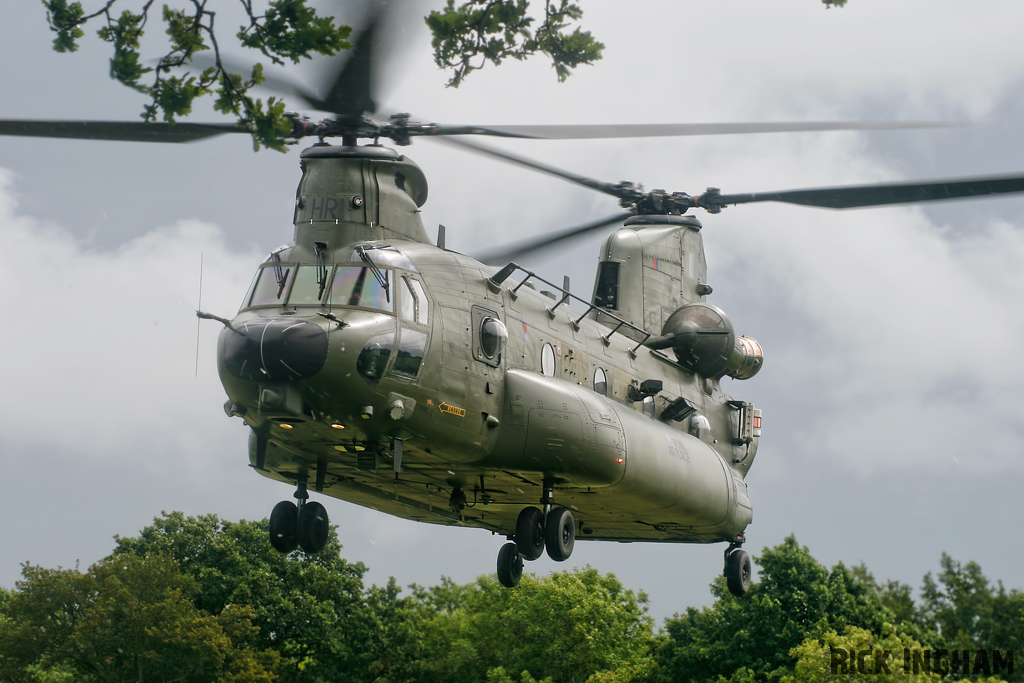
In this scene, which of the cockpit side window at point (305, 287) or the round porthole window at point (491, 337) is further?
the round porthole window at point (491, 337)

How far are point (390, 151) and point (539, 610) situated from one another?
41142 mm

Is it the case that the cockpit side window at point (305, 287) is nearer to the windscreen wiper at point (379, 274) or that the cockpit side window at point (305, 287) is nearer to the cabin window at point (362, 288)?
the cabin window at point (362, 288)

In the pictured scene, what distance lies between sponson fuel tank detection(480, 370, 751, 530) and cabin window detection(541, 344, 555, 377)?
1.23 ft

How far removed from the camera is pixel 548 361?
725 inches

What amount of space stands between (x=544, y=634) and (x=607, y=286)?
33.0 metres

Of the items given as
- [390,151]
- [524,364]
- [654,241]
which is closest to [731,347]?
[654,241]

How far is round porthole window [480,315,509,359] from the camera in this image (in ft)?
54.7

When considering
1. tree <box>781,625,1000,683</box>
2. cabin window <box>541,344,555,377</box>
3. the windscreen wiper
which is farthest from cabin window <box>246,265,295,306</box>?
tree <box>781,625,1000,683</box>

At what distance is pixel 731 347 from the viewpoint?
2427cm

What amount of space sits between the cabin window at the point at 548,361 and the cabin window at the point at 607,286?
6.40 meters

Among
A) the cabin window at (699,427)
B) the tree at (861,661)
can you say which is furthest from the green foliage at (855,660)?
the cabin window at (699,427)

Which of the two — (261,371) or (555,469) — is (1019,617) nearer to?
(555,469)

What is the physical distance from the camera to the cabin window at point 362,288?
15266 millimetres

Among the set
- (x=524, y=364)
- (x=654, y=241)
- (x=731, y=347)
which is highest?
(x=654, y=241)
